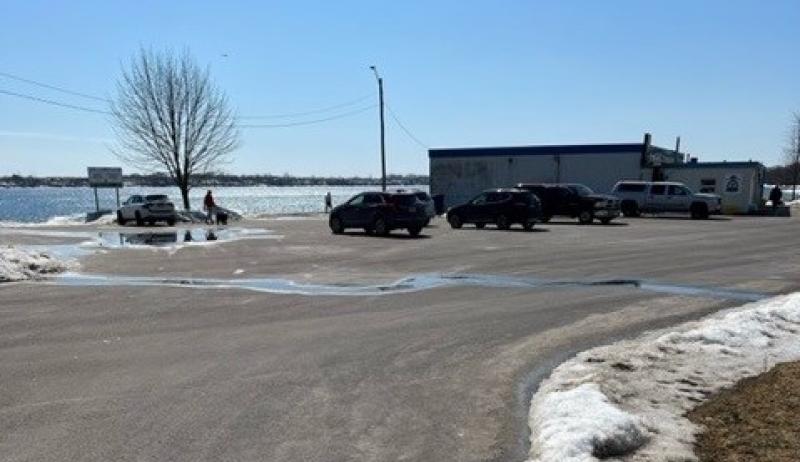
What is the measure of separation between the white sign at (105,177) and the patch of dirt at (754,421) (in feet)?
Answer: 175

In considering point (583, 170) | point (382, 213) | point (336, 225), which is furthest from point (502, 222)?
point (583, 170)

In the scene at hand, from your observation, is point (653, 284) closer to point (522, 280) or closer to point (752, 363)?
point (522, 280)

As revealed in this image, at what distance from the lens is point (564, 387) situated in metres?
6.61

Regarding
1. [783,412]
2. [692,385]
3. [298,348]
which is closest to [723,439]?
[783,412]

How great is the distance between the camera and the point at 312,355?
321 inches

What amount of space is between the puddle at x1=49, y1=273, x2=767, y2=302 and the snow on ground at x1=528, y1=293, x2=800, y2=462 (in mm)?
3085

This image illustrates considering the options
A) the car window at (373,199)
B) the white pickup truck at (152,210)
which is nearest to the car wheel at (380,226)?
the car window at (373,199)

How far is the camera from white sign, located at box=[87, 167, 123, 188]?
5431 cm

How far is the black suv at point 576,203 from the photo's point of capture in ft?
118

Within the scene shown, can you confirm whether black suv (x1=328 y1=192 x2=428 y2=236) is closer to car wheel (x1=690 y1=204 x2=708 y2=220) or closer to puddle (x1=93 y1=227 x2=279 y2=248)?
puddle (x1=93 y1=227 x2=279 y2=248)

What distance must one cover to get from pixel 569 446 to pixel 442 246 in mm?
17689

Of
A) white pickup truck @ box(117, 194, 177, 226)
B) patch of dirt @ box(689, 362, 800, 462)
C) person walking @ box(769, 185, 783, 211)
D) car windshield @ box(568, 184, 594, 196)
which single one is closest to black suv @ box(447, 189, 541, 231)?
car windshield @ box(568, 184, 594, 196)

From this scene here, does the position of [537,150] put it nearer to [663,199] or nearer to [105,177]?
[663,199]

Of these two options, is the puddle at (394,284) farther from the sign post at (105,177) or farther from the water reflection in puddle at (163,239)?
the sign post at (105,177)
